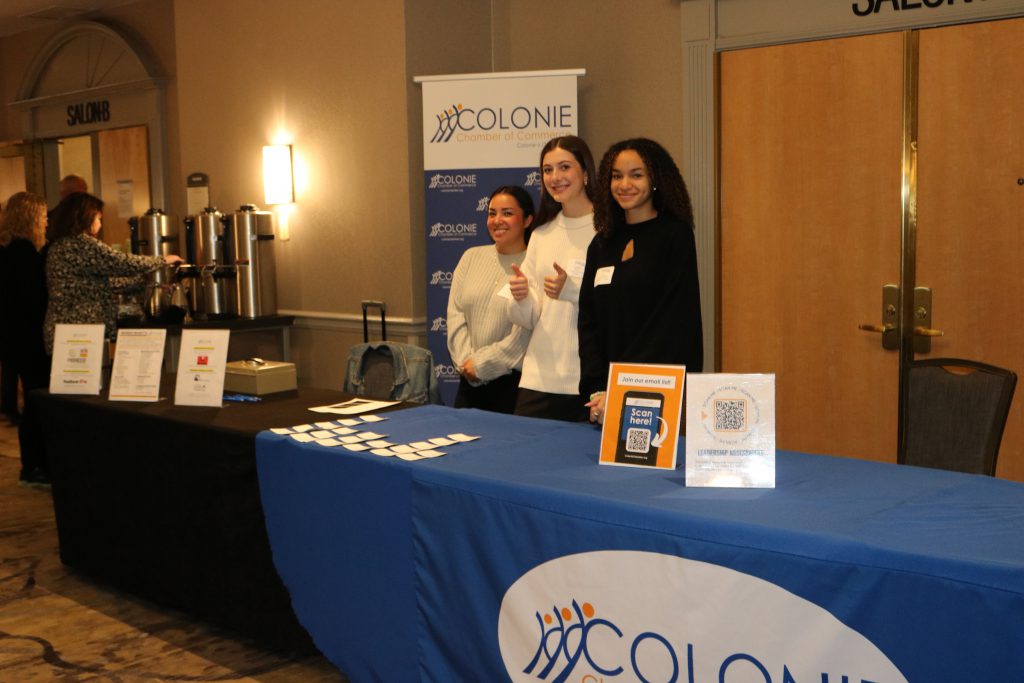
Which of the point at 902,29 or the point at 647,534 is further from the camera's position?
the point at 902,29

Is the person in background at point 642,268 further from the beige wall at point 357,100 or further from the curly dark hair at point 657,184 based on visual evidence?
the beige wall at point 357,100

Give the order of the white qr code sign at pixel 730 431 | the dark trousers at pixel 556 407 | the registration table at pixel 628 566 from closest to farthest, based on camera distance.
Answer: the registration table at pixel 628 566 → the white qr code sign at pixel 730 431 → the dark trousers at pixel 556 407

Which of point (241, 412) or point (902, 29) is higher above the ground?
point (902, 29)

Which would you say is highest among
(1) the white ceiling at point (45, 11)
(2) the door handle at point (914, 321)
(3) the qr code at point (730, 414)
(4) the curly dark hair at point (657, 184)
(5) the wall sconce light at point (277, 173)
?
(1) the white ceiling at point (45, 11)

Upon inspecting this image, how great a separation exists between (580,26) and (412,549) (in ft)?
11.1

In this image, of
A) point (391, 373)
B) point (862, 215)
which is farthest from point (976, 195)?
point (391, 373)

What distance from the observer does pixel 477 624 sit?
2.26m

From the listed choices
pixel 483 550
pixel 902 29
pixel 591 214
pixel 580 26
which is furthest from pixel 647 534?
pixel 580 26

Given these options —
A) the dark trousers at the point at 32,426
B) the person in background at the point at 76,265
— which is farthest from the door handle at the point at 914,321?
the dark trousers at the point at 32,426

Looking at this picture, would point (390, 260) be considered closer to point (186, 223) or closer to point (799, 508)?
point (186, 223)

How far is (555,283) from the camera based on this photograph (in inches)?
124

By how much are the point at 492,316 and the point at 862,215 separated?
164cm

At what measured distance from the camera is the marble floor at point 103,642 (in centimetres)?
292

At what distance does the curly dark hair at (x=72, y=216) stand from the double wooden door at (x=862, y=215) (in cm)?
300
